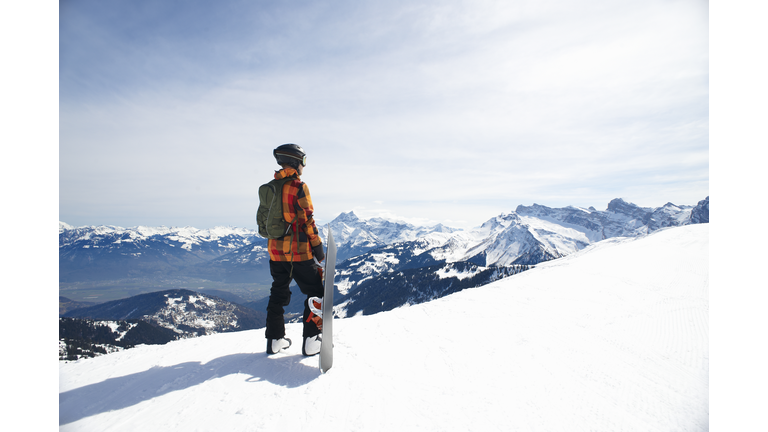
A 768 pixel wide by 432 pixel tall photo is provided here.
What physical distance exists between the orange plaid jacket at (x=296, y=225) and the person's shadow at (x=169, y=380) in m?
1.70

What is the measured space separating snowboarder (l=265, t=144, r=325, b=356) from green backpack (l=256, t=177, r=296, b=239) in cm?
5

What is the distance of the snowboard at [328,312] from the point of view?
14.3ft

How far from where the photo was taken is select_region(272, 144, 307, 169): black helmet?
5.01 metres

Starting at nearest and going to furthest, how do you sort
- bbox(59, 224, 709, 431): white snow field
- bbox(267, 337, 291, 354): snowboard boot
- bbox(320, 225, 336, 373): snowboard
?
bbox(59, 224, 709, 431): white snow field → bbox(320, 225, 336, 373): snowboard → bbox(267, 337, 291, 354): snowboard boot

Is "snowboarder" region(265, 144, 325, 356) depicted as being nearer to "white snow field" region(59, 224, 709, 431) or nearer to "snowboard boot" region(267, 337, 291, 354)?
"snowboard boot" region(267, 337, 291, 354)

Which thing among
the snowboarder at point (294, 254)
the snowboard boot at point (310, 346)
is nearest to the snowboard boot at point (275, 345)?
the snowboarder at point (294, 254)

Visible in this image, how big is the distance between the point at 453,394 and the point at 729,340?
348cm

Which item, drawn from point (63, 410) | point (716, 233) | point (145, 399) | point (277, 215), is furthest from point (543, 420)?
point (63, 410)

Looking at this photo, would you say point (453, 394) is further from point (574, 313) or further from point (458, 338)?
point (574, 313)

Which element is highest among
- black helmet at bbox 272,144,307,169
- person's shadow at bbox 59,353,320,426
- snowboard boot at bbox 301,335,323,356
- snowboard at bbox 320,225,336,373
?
black helmet at bbox 272,144,307,169

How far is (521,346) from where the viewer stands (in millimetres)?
4863

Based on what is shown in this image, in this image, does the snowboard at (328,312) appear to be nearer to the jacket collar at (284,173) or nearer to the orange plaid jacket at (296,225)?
the orange plaid jacket at (296,225)

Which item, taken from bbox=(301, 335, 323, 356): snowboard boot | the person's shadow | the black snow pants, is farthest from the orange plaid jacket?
the person's shadow

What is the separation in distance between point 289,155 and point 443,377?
4237 mm
